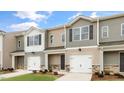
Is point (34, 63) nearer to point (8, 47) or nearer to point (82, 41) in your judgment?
point (8, 47)

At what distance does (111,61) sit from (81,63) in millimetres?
2413

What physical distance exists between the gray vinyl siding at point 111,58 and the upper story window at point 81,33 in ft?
7.11

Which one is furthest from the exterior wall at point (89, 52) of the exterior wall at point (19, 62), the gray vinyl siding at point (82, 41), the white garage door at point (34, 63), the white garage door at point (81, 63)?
the exterior wall at point (19, 62)

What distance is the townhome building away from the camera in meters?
16.8

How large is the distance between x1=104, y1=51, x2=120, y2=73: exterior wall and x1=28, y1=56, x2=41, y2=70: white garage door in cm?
625

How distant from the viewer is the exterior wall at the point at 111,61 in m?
16.6

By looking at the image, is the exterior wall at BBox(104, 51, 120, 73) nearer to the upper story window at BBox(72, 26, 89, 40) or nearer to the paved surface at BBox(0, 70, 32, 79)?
the upper story window at BBox(72, 26, 89, 40)

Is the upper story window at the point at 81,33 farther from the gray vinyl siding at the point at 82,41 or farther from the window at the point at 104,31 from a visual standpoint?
the window at the point at 104,31

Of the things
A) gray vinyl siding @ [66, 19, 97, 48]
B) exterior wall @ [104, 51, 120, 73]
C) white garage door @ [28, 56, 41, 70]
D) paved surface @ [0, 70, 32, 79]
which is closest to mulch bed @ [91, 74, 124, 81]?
exterior wall @ [104, 51, 120, 73]

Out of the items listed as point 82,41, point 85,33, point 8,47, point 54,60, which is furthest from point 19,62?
point 85,33

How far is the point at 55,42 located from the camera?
20922 millimetres

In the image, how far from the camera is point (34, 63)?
→ 68.9 ft

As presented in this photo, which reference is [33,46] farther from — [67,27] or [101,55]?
[101,55]
